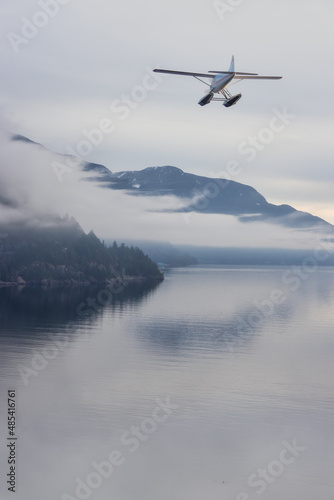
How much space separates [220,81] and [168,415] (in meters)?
37.0

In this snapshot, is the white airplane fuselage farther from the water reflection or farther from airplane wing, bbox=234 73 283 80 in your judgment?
the water reflection

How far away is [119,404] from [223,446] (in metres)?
15.9

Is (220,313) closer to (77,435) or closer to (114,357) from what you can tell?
(114,357)

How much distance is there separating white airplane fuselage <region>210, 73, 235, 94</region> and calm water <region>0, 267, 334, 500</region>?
117ft

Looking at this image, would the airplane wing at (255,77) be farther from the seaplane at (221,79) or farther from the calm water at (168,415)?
the calm water at (168,415)

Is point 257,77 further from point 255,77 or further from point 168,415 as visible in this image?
point 168,415

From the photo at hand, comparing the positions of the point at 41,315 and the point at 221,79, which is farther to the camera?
the point at 41,315

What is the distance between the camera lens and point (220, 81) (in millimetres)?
70375

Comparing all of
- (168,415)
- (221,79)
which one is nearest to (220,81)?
(221,79)

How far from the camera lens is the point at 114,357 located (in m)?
103

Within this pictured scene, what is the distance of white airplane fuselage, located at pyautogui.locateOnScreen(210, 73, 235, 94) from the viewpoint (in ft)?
225

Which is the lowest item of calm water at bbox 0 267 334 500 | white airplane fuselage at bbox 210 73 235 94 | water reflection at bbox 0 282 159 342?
calm water at bbox 0 267 334 500

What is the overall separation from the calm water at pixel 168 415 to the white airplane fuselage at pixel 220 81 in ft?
117

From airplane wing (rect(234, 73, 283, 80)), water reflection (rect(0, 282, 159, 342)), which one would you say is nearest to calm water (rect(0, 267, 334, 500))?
water reflection (rect(0, 282, 159, 342))
